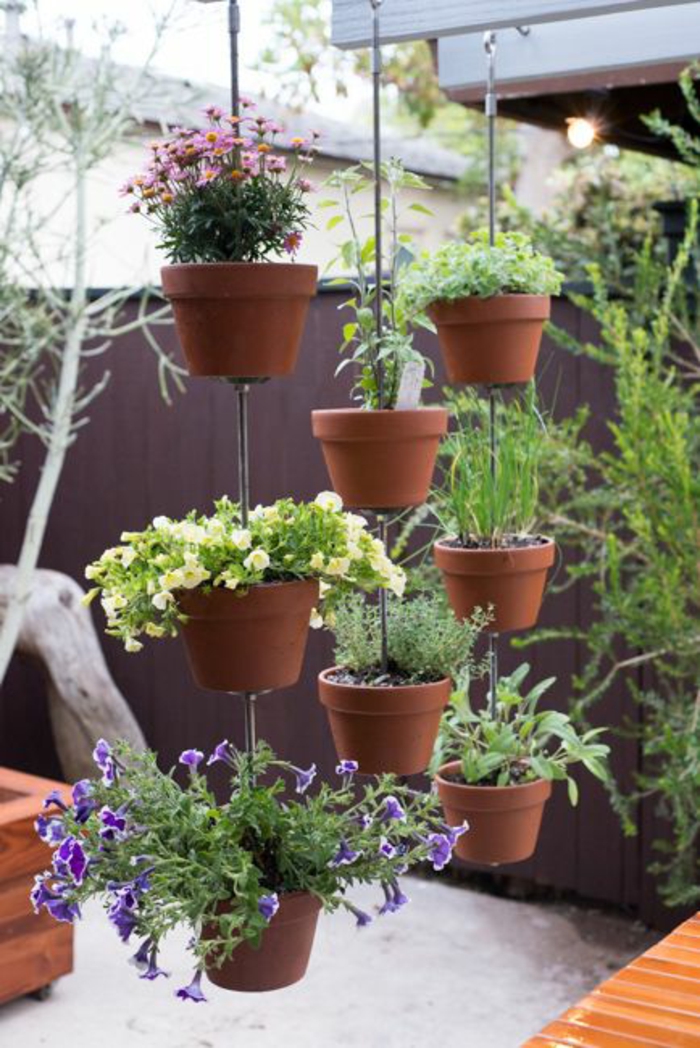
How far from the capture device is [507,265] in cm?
205

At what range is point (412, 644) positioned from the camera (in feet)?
6.54

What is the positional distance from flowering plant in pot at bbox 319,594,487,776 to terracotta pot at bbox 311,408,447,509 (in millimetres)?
149

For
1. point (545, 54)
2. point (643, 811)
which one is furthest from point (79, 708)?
point (545, 54)

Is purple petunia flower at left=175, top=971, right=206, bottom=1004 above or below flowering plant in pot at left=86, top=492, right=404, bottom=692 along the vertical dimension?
below

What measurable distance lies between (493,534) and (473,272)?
0.39 meters

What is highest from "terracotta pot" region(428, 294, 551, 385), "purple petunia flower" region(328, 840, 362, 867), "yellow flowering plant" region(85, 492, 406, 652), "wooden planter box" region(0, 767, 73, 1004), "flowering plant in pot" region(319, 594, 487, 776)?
"terracotta pot" region(428, 294, 551, 385)

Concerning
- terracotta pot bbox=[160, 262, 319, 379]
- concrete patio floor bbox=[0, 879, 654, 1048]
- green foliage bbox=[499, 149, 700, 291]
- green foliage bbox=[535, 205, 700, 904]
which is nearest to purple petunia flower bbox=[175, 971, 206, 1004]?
terracotta pot bbox=[160, 262, 319, 379]

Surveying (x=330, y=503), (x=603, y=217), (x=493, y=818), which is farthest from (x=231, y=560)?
(x=603, y=217)

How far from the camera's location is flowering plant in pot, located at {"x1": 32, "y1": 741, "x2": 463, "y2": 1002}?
150 centimetres

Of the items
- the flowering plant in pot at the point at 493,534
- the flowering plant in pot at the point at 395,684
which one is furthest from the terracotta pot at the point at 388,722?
the flowering plant in pot at the point at 493,534

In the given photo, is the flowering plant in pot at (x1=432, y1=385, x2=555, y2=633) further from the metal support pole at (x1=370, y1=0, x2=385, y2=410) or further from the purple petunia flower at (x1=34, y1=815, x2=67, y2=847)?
the purple petunia flower at (x1=34, y1=815, x2=67, y2=847)

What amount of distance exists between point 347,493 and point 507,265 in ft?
1.41

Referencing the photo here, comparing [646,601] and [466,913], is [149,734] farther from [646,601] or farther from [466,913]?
[646,601]

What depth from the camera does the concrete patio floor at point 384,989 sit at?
11.7 feet
